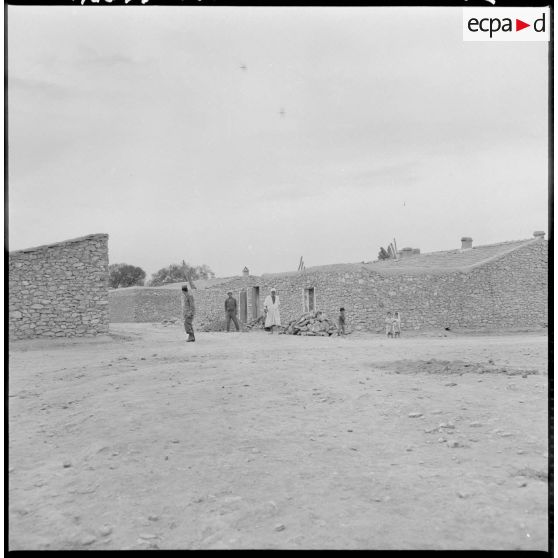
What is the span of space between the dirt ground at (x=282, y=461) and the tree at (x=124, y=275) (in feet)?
148

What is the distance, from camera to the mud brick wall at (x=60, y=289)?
→ 39.8 feet

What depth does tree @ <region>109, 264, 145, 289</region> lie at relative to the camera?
5016cm

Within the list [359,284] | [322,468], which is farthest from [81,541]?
[359,284]

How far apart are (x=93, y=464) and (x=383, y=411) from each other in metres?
2.56

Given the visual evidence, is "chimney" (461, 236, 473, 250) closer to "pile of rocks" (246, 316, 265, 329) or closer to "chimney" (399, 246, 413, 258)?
"chimney" (399, 246, 413, 258)

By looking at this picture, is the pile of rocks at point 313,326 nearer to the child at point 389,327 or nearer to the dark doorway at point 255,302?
the child at point 389,327

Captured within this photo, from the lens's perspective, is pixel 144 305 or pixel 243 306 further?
pixel 144 305

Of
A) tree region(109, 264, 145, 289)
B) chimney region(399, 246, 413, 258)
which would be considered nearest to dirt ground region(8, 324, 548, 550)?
chimney region(399, 246, 413, 258)

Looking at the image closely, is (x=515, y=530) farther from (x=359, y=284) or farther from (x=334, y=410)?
(x=359, y=284)

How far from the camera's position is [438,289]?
1834cm

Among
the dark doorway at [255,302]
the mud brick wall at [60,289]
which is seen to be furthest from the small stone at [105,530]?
the dark doorway at [255,302]

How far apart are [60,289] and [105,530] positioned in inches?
430

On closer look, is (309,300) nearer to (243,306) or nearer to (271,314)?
(271,314)

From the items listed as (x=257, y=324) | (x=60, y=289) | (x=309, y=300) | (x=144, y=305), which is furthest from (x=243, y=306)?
(x=60, y=289)
